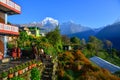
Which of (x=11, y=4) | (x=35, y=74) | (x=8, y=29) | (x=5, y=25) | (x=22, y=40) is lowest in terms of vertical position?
(x=35, y=74)

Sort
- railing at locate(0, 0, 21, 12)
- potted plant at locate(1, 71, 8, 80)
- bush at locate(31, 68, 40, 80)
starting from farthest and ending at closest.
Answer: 1. railing at locate(0, 0, 21, 12)
2. bush at locate(31, 68, 40, 80)
3. potted plant at locate(1, 71, 8, 80)

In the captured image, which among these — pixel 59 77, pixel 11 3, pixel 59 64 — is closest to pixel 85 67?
pixel 59 64

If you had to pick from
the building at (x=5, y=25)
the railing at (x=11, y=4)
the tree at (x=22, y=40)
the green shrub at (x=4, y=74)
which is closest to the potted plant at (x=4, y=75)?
the green shrub at (x=4, y=74)

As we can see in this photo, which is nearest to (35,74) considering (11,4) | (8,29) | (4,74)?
(4,74)

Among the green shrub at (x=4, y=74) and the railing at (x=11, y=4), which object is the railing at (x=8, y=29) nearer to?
the railing at (x=11, y=4)

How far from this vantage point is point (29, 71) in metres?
28.8

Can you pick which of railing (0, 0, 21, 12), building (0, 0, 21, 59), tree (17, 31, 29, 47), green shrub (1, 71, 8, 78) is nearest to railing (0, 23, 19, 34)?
building (0, 0, 21, 59)

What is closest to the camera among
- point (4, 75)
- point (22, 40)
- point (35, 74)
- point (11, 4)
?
point (4, 75)

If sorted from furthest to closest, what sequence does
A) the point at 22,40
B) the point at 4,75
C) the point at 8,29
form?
1. the point at 22,40
2. the point at 8,29
3. the point at 4,75

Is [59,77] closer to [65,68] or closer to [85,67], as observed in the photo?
[65,68]

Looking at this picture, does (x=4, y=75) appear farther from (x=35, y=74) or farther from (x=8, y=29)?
(x=8, y=29)

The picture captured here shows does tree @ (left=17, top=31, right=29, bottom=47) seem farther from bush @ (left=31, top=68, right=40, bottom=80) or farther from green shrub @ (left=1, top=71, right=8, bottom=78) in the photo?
green shrub @ (left=1, top=71, right=8, bottom=78)

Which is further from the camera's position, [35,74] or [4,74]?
[35,74]

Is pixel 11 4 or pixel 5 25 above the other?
pixel 11 4
